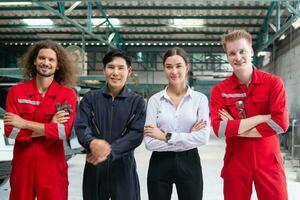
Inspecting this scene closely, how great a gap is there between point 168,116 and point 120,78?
1.45ft

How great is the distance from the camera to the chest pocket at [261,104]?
2.61m

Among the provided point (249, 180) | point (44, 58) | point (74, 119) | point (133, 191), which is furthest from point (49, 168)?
point (249, 180)

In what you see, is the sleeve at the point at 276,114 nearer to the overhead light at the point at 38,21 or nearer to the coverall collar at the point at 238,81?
the coverall collar at the point at 238,81

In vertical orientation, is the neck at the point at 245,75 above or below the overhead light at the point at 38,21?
below

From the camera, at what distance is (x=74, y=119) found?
2.76m

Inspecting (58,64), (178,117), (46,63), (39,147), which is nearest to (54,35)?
(58,64)

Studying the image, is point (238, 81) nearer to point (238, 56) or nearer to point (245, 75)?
point (245, 75)

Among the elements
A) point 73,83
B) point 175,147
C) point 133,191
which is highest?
point 73,83

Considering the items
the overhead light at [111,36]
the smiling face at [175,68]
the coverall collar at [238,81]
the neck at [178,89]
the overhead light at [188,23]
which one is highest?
the overhead light at [188,23]

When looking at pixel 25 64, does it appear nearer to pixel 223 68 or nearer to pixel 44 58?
pixel 44 58

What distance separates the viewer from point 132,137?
262 cm

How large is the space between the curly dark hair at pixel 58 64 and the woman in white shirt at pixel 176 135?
698 millimetres

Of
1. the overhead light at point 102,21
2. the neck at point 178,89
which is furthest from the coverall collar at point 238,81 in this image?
the overhead light at point 102,21

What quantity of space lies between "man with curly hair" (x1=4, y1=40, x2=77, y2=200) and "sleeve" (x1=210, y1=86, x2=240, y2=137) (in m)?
1.02
